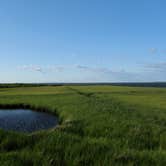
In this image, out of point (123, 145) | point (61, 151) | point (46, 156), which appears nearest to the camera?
point (46, 156)

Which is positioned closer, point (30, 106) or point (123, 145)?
point (123, 145)

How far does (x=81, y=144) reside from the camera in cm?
926

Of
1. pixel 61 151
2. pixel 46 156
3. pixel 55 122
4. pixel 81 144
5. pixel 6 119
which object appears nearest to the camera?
pixel 46 156

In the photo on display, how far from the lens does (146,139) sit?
11.6m

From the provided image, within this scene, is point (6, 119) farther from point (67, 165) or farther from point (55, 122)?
point (67, 165)

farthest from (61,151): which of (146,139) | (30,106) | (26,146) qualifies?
(30,106)

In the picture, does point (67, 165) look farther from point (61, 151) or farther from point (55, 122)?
point (55, 122)

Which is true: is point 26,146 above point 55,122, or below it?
above

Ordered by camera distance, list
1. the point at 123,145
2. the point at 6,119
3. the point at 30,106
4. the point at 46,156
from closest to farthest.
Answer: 1. the point at 46,156
2. the point at 123,145
3. the point at 6,119
4. the point at 30,106

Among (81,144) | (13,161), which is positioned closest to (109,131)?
(81,144)

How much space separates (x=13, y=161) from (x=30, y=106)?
2617cm

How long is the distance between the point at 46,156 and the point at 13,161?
3.41 feet

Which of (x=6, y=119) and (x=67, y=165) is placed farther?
(x=6, y=119)

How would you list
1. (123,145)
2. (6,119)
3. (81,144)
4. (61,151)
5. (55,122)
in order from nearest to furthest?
1. (61,151)
2. (81,144)
3. (123,145)
4. (55,122)
5. (6,119)
